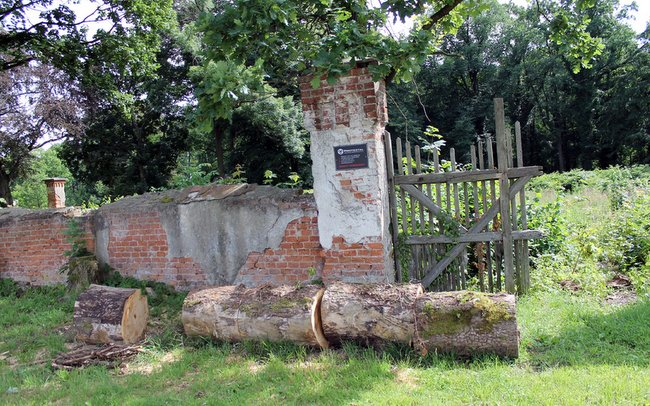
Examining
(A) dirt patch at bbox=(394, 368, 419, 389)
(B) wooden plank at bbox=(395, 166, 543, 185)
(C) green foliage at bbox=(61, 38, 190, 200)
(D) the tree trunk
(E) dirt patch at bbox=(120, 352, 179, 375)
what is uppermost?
(C) green foliage at bbox=(61, 38, 190, 200)

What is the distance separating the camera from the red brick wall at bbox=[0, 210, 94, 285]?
25.9ft

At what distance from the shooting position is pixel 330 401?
3760 mm

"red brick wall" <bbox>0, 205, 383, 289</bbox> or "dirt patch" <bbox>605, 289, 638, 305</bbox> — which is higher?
"red brick wall" <bbox>0, 205, 383, 289</bbox>

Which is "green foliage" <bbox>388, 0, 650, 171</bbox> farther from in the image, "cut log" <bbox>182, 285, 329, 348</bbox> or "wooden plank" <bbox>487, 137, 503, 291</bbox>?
"cut log" <bbox>182, 285, 329, 348</bbox>

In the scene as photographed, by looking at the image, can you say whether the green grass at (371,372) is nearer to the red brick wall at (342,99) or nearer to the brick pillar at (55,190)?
the red brick wall at (342,99)

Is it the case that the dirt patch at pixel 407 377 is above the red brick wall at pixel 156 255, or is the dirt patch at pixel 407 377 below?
below

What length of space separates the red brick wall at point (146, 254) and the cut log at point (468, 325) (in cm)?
361

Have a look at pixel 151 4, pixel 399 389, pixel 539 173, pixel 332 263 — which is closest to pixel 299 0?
pixel 332 263

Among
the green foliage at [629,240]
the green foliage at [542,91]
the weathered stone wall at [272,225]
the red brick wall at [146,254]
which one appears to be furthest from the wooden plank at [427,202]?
the green foliage at [542,91]

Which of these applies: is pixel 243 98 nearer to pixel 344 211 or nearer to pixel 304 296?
pixel 344 211

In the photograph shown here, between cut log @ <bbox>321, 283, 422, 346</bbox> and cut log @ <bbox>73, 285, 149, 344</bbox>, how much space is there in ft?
7.34

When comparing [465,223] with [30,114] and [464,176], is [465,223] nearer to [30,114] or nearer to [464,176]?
[464,176]

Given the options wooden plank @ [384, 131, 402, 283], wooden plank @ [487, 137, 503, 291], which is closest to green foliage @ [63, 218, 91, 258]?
wooden plank @ [384, 131, 402, 283]

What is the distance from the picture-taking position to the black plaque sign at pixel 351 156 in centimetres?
575
